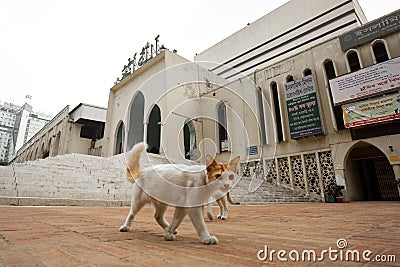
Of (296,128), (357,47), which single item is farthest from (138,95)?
(357,47)

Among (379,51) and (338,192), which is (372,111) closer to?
(379,51)

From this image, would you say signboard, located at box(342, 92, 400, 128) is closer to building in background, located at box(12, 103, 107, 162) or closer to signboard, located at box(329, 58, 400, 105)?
signboard, located at box(329, 58, 400, 105)

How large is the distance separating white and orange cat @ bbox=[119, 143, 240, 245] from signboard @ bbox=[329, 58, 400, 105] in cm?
1080

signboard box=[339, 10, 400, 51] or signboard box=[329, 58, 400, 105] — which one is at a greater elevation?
signboard box=[339, 10, 400, 51]

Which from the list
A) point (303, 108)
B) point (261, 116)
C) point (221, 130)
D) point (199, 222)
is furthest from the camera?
point (221, 130)

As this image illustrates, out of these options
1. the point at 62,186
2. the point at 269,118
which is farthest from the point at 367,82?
the point at 62,186

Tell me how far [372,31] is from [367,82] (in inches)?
114

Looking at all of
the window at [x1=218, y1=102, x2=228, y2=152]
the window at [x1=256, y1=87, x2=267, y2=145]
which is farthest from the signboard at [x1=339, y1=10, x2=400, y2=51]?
the window at [x1=218, y1=102, x2=228, y2=152]

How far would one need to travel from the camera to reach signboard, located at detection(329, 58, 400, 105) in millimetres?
8930

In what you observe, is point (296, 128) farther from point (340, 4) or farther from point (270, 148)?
point (340, 4)

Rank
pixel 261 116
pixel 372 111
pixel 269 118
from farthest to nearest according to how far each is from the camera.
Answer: pixel 261 116
pixel 269 118
pixel 372 111

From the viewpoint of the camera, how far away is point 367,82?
9438 millimetres

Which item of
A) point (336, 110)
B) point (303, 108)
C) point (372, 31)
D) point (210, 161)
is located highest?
point (372, 31)

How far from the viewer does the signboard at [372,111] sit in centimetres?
875
